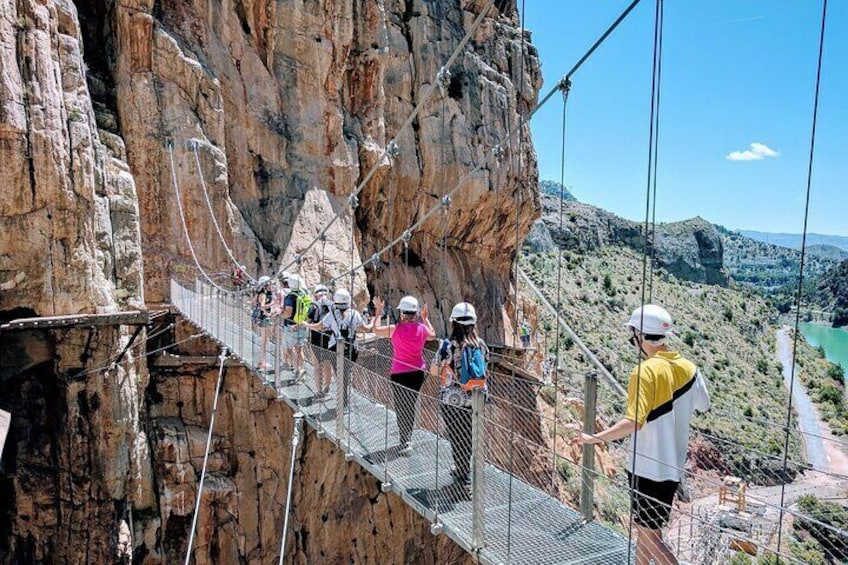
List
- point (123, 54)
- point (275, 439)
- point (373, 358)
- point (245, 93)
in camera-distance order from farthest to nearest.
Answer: point (245, 93)
point (275, 439)
point (123, 54)
point (373, 358)

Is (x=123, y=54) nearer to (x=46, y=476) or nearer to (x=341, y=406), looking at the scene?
(x=46, y=476)

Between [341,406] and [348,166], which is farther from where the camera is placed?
[348,166]

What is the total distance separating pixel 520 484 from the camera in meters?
3.15

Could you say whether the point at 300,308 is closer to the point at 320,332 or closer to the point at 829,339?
the point at 320,332

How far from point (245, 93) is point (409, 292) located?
5453 mm

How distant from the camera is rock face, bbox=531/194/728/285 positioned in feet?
162

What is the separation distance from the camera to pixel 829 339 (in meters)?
82.0

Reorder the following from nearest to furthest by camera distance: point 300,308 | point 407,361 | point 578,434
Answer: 1. point 578,434
2. point 407,361
3. point 300,308

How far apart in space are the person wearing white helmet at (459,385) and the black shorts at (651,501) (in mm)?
927

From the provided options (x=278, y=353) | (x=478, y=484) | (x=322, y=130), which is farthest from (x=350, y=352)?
(x=322, y=130)

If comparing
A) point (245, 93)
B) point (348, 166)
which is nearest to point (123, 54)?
point (245, 93)

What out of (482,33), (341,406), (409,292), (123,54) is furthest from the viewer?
(482,33)

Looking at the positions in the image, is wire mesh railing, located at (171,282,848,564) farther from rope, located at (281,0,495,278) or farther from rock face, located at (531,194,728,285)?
rock face, located at (531,194,728,285)

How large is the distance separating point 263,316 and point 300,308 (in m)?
1.23
